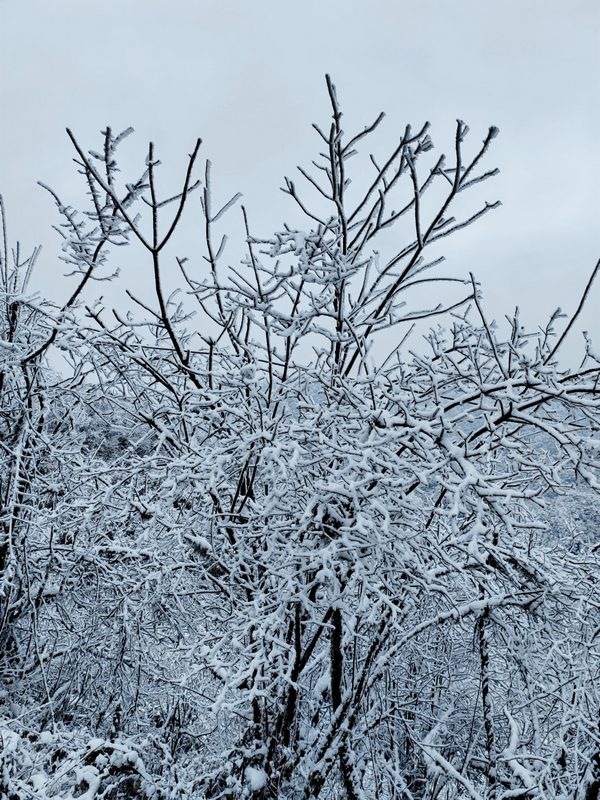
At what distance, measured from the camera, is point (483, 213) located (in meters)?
2.46

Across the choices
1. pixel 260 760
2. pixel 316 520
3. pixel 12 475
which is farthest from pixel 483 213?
pixel 12 475

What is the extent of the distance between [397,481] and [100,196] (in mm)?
1750

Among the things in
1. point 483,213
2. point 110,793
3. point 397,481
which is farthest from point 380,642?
point 483,213

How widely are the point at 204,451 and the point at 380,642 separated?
1271 millimetres

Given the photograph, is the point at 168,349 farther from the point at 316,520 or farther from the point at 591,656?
the point at 591,656

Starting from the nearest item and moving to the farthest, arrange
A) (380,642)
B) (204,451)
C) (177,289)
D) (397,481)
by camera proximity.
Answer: (397,481) → (204,451) → (380,642) → (177,289)

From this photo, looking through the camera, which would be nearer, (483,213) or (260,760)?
(483,213)

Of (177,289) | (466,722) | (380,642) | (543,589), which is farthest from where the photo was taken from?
(466,722)

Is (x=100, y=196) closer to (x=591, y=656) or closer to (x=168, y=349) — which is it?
(x=168, y=349)

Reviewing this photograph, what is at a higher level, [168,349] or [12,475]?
[168,349]

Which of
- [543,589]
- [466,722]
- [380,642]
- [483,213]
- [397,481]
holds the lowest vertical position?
[466,722]

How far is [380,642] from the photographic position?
2707 mm

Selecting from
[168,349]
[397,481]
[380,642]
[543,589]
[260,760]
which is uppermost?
[168,349]

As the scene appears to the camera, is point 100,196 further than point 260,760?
No
